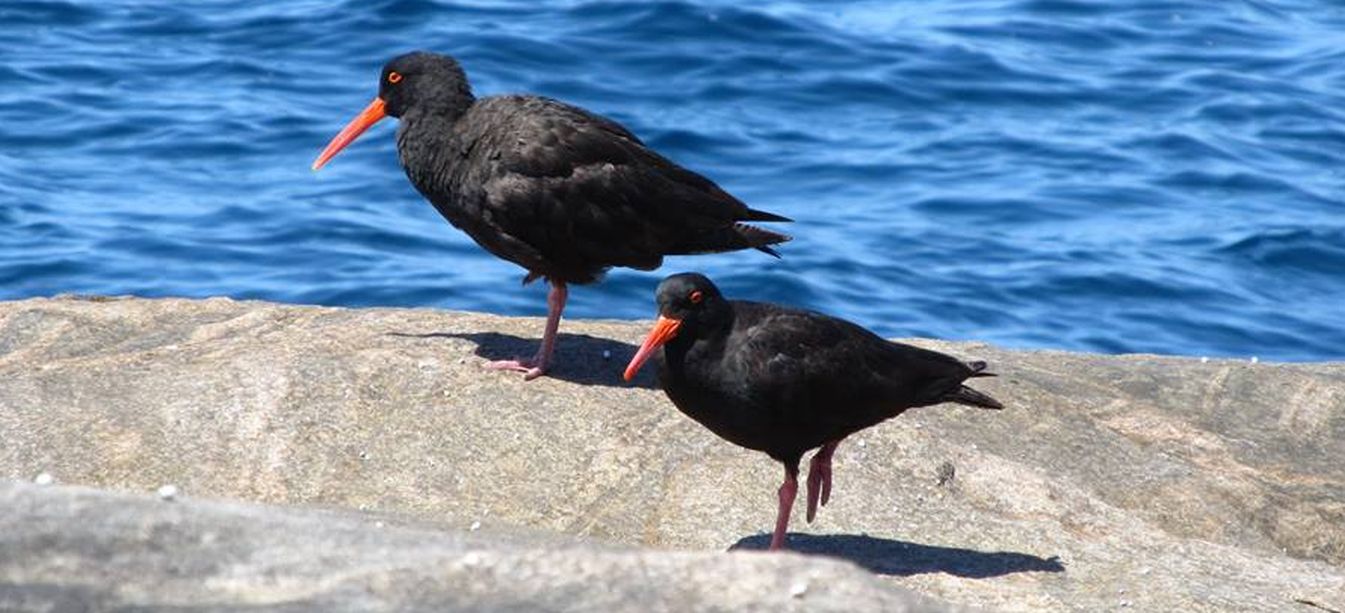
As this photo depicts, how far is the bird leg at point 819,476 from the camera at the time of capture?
22.7 ft

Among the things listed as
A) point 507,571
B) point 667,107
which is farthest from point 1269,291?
point 507,571

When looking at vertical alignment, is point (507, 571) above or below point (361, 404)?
above

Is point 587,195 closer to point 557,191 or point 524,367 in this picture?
point 557,191

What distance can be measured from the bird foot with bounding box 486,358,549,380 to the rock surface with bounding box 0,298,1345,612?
0.19 ft

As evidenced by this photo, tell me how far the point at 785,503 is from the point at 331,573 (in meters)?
2.67

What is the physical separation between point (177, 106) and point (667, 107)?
12.5 ft

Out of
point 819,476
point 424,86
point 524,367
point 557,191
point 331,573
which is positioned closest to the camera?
point 331,573

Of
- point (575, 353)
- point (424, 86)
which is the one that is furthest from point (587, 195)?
point (424, 86)

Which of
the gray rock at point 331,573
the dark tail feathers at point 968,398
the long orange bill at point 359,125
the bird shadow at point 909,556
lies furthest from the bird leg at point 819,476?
the long orange bill at point 359,125

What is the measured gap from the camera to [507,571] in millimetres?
4246

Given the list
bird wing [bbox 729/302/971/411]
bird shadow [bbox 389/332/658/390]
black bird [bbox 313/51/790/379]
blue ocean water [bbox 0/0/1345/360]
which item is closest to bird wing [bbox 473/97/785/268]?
black bird [bbox 313/51/790/379]

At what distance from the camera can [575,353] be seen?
27.6ft

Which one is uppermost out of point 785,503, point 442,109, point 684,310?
point 442,109

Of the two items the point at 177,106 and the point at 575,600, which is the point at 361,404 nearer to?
the point at 575,600
